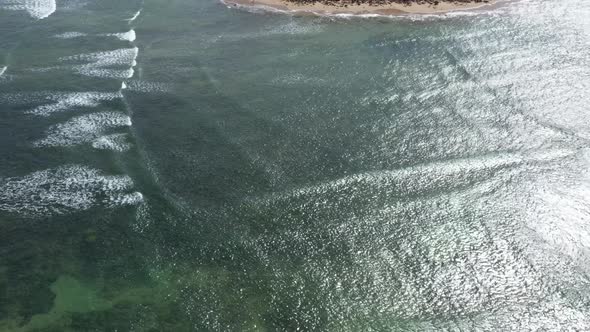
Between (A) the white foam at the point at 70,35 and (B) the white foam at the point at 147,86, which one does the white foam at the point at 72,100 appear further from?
(A) the white foam at the point at 70,35

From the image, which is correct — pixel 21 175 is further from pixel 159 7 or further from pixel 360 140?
pixel 159 7

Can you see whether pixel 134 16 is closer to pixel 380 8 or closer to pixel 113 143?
pixel 113 143

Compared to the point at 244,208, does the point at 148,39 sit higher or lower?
higher

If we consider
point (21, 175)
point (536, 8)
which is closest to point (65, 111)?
point (21, 175)

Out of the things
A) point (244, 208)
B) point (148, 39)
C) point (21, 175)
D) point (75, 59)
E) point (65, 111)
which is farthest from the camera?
point (148, 39)

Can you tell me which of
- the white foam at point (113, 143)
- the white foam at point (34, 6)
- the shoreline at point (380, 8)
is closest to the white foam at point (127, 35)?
the white foam at point (34, 6)

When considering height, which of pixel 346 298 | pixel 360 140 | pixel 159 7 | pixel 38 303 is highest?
pixel 159 7

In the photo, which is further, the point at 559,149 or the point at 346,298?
the point at 559,149

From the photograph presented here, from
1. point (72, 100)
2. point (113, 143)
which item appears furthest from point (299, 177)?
point (72, 100)
